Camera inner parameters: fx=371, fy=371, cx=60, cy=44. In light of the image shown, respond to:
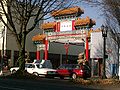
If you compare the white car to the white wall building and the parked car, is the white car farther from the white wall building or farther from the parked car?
the white wall building

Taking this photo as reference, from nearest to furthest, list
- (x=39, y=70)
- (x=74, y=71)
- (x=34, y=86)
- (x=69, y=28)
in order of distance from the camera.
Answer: (x=34, y=86), (x=74, y=71), (x=39, y=70), (x=69, y=28)

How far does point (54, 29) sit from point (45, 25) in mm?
2904

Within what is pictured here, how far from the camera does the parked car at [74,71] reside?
38406 millimetres

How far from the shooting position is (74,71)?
39.2 m

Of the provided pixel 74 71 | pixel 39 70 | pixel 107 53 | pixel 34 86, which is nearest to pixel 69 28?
pixel 107 53

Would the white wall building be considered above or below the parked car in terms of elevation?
above

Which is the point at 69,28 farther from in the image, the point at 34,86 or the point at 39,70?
the point at 34,86

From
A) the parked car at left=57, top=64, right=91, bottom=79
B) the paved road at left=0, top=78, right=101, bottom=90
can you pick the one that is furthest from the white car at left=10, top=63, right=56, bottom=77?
the paved road at left=0, top=78, right=101, bottom=90

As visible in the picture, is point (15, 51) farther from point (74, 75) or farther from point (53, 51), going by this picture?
point (74, 75)

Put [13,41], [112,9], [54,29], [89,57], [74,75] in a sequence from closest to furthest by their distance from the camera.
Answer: [112,9]
[74,75]
[89,57]
[54,29]
[13,41]

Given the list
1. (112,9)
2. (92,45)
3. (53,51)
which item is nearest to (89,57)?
(92,45)

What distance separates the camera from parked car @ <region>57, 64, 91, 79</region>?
38.4 m

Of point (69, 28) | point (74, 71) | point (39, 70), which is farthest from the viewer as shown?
point (69, 28)

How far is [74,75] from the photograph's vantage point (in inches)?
1529
